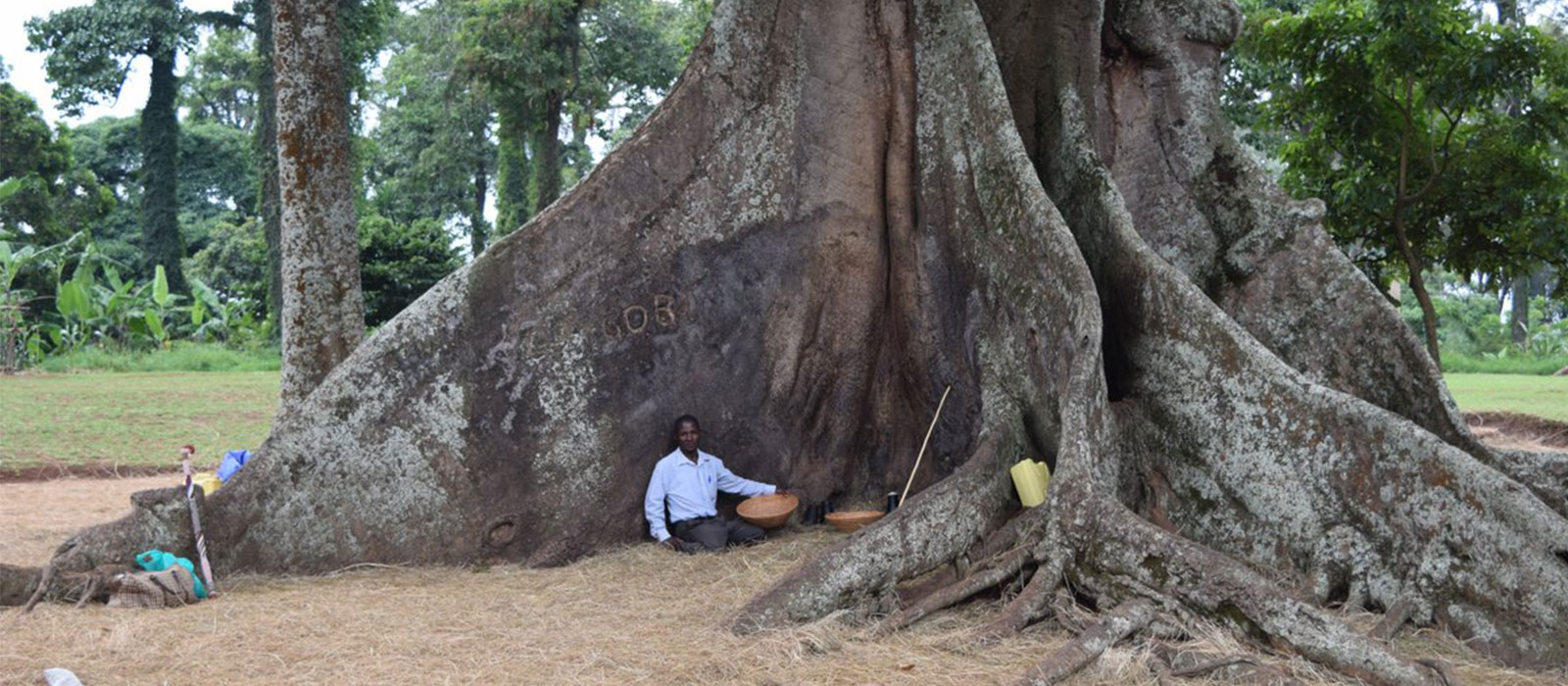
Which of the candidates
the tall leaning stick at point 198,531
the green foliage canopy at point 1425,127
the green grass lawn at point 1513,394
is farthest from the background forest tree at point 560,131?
the tall leaning stick at point 198,531

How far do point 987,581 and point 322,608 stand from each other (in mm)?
2615

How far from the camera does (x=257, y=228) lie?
35531 millimetres

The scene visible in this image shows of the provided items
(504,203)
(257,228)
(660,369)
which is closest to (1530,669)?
(660,369)

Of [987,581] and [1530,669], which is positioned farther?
[987,581]

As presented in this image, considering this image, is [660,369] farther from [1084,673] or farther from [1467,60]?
[1467,60]

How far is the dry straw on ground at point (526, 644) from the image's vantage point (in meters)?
4.42

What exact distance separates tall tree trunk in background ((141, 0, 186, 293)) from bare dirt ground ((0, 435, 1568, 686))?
29427 millimetres

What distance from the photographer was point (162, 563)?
19.0 ft

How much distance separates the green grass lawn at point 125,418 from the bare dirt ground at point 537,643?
639cm

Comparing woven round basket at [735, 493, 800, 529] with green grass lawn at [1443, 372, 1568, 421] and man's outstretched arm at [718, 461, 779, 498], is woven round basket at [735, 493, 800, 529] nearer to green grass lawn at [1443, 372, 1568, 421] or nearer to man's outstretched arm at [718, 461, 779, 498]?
man's outstretched arm at [718, 461, 779, 498]

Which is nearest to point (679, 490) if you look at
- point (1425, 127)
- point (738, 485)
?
point (738, 485)

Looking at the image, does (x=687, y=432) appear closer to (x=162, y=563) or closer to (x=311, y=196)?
(x=162, y=563)

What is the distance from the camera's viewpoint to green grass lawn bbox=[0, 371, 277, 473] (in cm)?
1176

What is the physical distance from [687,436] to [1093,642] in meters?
2.91
